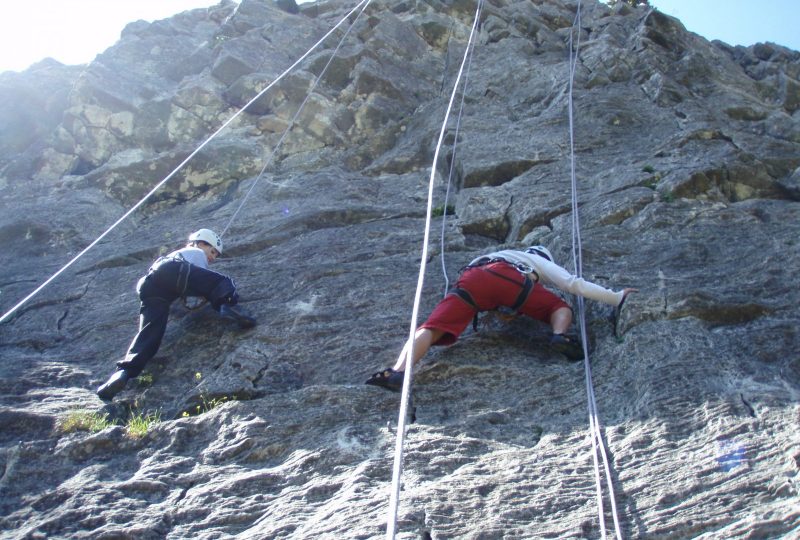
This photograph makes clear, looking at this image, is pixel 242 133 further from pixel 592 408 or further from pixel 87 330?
pixel 592 408

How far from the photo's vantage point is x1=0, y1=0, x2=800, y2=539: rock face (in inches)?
205

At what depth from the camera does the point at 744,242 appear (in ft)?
26.9

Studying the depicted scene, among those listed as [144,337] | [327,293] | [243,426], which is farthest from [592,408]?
[144,337]

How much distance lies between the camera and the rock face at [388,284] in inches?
205

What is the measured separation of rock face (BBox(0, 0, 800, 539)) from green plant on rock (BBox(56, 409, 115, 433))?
12cm

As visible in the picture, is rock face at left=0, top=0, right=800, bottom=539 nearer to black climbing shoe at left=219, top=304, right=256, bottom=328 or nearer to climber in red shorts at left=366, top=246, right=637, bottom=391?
black climbing shoe at left=219, top=304, right=256, bottom=328

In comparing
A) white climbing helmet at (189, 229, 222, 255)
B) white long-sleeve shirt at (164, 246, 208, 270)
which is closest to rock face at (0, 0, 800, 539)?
white climbing helmet at (189, 229, 222, 255)

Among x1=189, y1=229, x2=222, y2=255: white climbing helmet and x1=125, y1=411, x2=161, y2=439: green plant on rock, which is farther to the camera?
x1=189, y1=229, x2=222, y2=255: white climbing helmet

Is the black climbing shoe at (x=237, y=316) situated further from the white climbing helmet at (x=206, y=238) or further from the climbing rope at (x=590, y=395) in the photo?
the climbing rope at (x=590, y=395)

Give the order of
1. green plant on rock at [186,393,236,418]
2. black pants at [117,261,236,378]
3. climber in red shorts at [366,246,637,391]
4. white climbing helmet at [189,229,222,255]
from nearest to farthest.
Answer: green plant on rock at [186,393,236,418] → climber in red shorts at [366,246,637,391] → black pants at [117,261,236,378] → white climbing helmet at [189,229,222,255]

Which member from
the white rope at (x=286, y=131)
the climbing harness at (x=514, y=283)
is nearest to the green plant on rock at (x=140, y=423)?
the climbing harness at (x=514, y=283)

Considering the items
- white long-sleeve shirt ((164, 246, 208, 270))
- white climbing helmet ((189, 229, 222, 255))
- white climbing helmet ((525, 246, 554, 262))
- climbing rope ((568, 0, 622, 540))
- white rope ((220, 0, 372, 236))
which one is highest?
white rope ((220, 0, 372, 236))

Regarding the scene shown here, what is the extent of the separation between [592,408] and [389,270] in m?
3.23

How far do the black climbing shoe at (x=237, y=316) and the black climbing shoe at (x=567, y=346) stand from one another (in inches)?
105
